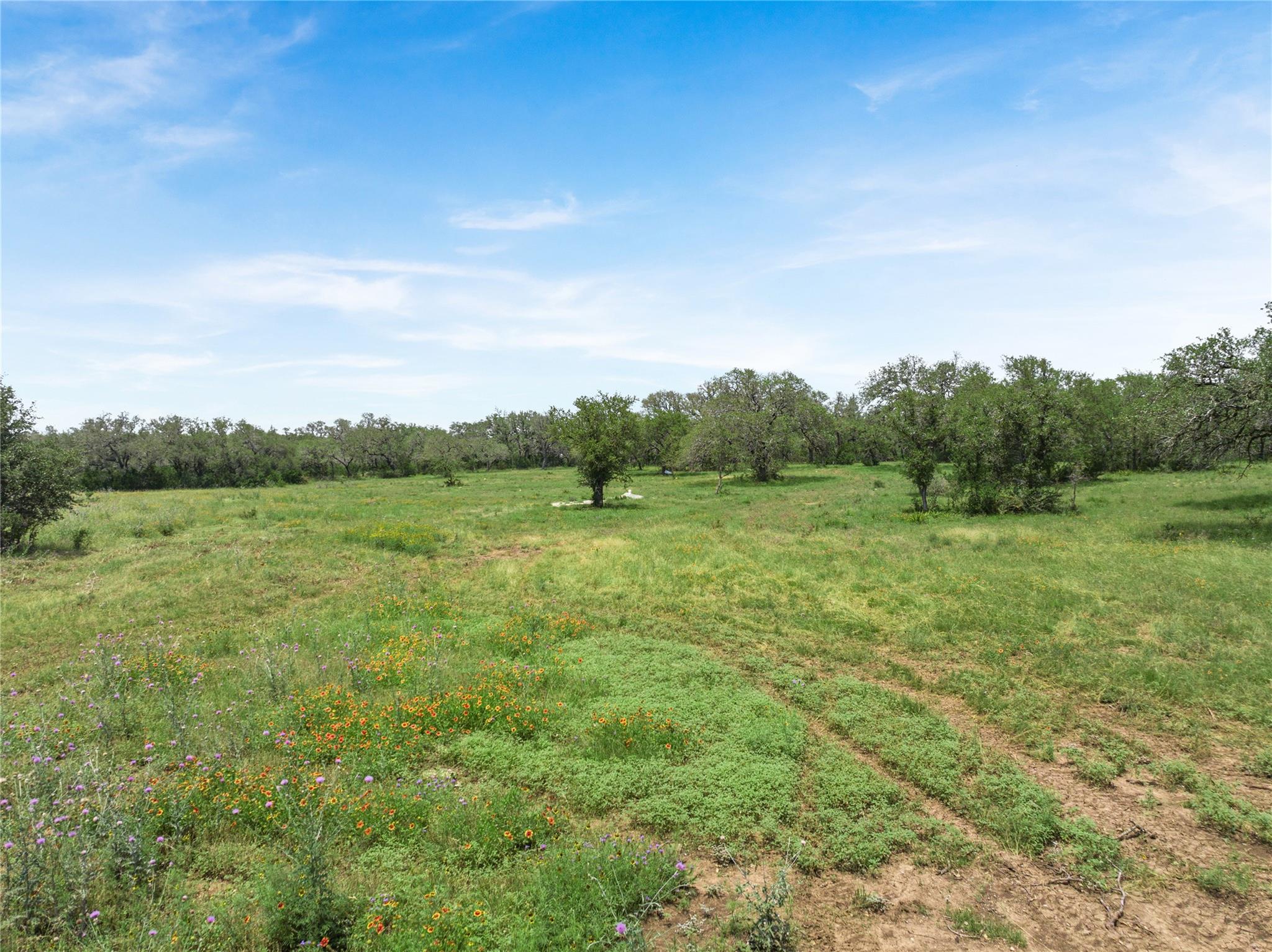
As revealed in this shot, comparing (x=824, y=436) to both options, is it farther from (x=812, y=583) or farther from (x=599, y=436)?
(x=812, y=583)

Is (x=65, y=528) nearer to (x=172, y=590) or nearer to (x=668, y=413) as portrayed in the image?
(x=172, y=590)

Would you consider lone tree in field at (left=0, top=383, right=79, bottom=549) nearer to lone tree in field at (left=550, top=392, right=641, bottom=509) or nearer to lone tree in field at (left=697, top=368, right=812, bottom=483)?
lone tree in field at (left=550, top=392, right=641, bottom=509)

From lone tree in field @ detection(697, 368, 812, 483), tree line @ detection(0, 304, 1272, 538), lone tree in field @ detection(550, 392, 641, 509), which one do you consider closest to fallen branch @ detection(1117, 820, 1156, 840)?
tree line @ detection(0, 304, 1272, 538)

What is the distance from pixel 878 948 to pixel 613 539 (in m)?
19.4

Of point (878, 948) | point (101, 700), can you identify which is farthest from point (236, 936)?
point (101, 700)

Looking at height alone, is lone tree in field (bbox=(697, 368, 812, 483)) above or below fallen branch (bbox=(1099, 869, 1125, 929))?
above

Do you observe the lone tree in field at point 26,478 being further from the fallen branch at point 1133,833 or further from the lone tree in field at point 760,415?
the lone tree in field at point 760,415

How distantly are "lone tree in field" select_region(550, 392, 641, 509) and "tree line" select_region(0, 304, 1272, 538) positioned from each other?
3.8 inches

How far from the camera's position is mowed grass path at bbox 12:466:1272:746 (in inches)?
442

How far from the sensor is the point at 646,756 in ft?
26.8

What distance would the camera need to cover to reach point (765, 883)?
5898 millimetres

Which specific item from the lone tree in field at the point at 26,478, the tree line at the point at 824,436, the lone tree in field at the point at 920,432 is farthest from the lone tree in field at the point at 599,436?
the lone tree in field at the point at 26,478

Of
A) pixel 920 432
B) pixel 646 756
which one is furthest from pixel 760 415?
pixel 646 756

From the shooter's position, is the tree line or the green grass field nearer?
the green grass field
